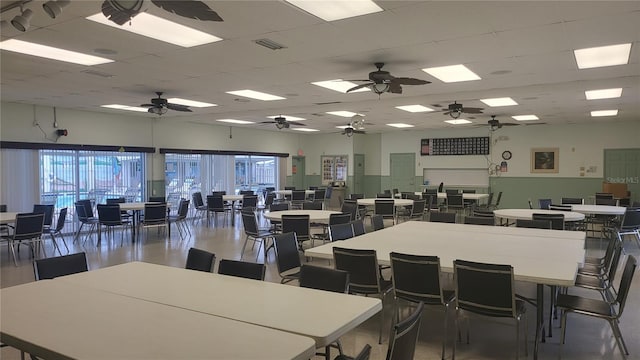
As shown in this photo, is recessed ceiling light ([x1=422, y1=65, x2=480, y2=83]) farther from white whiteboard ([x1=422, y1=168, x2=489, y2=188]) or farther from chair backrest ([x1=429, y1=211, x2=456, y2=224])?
white whiteboard ([x1=422, y1=168, x2=489, y2=188])

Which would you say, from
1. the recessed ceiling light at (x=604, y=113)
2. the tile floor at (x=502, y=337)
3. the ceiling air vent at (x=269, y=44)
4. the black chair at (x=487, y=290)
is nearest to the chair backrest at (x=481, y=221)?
the tile floor at (x=502, y=337)

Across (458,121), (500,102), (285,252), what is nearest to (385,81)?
(285,252)

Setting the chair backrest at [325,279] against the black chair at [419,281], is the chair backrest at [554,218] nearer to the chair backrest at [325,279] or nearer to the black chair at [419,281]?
the black chair at [419,281]

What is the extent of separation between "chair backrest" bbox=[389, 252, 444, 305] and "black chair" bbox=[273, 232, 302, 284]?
1.09 metres

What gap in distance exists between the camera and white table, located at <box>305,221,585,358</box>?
3285mm

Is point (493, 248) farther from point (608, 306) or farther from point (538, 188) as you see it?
point (538, 188)

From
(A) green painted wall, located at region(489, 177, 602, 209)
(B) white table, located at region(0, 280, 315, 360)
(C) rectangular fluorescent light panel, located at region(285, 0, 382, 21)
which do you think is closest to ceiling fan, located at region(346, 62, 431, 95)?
(C) rectangular fluorescent light panel, located at region(285, 0, 382, 21)

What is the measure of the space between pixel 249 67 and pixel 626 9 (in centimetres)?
433

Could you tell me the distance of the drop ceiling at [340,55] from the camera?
3957mm

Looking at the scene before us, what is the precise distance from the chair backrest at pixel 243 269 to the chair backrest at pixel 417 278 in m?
1.16

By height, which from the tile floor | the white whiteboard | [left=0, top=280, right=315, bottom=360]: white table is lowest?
the tile floor

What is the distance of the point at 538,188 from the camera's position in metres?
13.9

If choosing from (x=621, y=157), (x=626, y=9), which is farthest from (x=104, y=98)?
(x=621, y=157)

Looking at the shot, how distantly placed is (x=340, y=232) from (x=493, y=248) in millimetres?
1694
